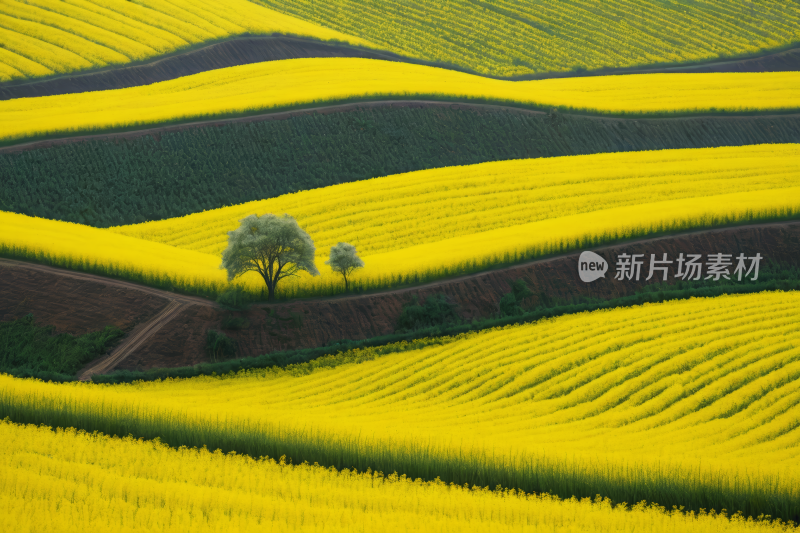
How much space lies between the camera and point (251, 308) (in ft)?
93.8

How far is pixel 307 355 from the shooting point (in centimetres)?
2714

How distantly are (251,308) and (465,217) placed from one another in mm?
13616

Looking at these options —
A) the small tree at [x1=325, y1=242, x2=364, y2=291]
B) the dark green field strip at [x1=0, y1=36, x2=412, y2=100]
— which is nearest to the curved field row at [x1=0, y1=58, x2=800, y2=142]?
the dark green field strip at [x1=0, y1=36, x2=412, y2=100]

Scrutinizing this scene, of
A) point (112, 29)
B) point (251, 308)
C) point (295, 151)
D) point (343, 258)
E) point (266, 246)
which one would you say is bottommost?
point (251, 308)

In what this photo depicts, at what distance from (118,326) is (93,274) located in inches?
143

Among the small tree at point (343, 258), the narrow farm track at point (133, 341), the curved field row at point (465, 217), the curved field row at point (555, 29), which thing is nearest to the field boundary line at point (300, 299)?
the curved field row at point (465, 217)

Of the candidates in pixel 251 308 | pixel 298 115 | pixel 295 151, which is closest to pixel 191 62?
A: pixel 298 115

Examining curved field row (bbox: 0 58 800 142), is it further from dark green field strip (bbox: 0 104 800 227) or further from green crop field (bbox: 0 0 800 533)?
dark green field strip (bbox: 0 104 800 227)

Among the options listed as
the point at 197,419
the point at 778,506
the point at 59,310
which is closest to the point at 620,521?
the point at 778,506

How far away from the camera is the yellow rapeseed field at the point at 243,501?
42.2ft

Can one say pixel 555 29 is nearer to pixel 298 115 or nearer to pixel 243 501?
pixel 298 115

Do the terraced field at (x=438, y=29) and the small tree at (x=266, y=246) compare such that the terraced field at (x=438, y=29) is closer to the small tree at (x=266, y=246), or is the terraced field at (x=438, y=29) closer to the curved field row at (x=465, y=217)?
the curved field row at (x=465, y=217)

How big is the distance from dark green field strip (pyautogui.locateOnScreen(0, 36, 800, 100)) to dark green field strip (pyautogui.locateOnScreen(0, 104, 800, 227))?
18.3 meters

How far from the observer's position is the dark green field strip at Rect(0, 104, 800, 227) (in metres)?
39.7
